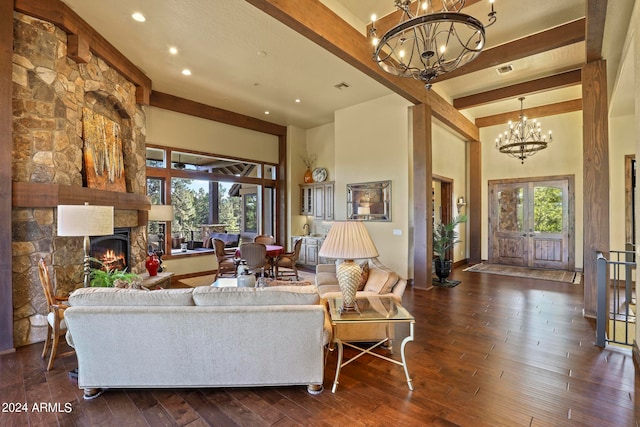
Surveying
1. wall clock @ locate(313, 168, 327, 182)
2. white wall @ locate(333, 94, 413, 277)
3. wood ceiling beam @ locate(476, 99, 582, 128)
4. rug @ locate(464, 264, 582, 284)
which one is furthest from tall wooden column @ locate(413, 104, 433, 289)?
wood ceiling beam @ locate(476, 99, 582, 128)

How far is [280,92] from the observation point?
6055 millimetres

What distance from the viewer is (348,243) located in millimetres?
2633

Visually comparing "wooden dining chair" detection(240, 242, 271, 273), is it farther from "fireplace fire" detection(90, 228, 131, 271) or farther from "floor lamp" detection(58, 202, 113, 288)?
"floor lamp" detection(58, 202, 113, 288)

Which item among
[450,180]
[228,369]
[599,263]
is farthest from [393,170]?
[228,369]

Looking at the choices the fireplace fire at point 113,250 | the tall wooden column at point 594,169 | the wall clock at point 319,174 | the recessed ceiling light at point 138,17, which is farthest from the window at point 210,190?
the tall wooden column at point 594,169

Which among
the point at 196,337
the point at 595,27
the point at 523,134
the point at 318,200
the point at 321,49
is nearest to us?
the point at 196,337

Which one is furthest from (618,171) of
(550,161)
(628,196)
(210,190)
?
(210,190)

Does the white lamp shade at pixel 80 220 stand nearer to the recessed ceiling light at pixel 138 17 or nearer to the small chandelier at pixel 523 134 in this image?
the recessed ceiling light at pixel 138 17

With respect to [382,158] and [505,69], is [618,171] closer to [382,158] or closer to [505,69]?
[505,69]

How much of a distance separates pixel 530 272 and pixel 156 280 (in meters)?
7.96

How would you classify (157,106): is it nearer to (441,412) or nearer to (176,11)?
(176,11)

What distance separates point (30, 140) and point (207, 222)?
4.73m

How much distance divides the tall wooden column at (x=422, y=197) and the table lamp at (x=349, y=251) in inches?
130

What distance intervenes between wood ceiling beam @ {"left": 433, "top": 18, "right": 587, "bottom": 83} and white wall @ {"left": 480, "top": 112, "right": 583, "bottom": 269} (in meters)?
3.95
